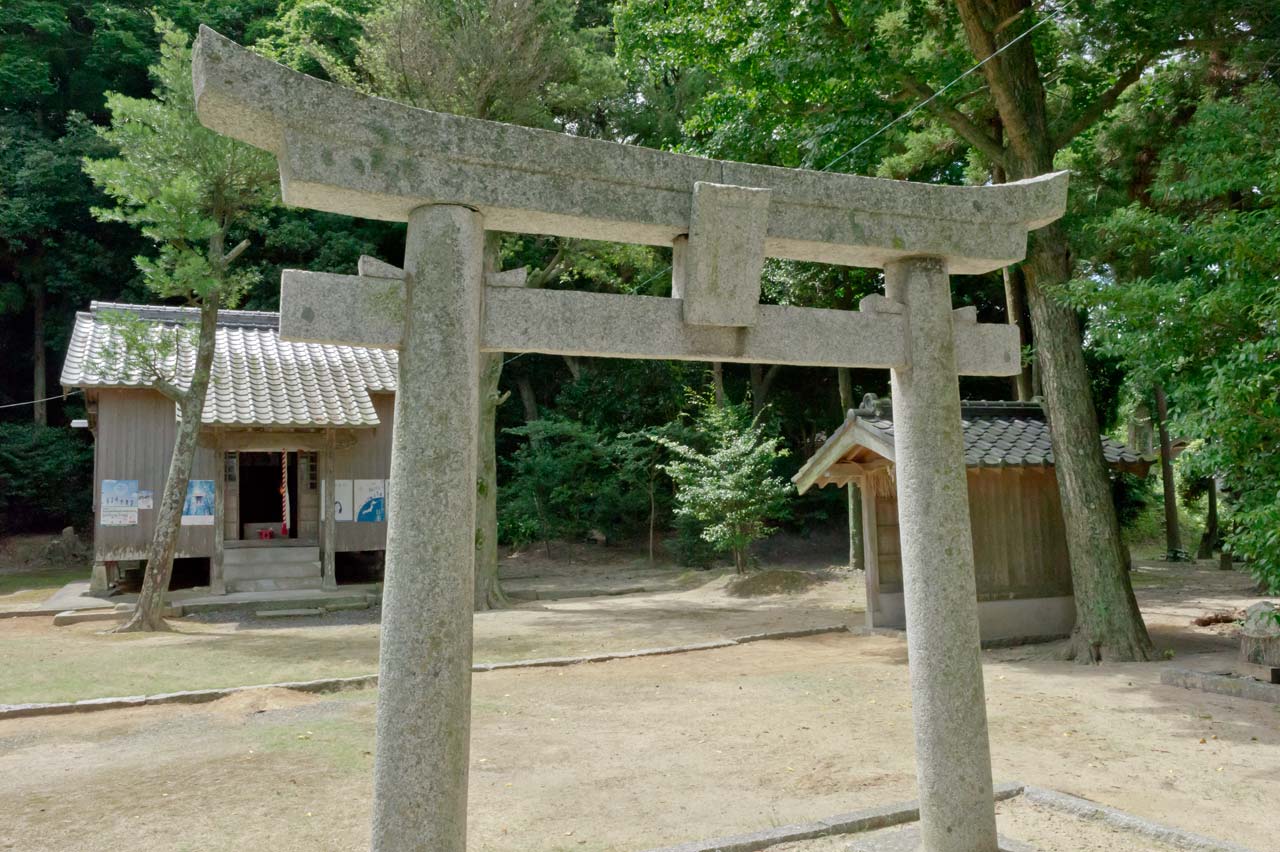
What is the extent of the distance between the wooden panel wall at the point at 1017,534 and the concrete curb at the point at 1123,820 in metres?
6.23

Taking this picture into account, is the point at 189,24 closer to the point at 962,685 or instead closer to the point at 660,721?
the point at 660,721

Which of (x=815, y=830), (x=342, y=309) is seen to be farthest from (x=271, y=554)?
(x=342, y=309)

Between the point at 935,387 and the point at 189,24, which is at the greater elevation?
the point at 189,24

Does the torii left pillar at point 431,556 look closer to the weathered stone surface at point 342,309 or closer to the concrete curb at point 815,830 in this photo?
the weathered stone surface at point 342,309

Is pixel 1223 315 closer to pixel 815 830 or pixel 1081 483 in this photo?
pixel 1081 483

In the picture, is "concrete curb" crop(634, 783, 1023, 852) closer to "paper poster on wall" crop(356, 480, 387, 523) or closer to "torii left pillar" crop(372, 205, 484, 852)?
"torii left pillar" crop(372, 205, 484, 852)

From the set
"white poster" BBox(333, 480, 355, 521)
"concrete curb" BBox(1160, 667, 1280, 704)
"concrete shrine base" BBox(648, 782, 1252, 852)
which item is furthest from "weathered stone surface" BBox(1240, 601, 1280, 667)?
"white poster" BBox(333, 480, 355, 521)

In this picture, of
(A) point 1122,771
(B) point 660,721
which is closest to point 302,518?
(B) point 660,721

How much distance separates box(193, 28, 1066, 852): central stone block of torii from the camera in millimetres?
3631

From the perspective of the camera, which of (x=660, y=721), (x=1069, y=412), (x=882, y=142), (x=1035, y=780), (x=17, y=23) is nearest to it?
(x=1035, y=780)

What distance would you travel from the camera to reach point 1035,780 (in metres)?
6.01

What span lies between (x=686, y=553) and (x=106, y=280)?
63.6 ft

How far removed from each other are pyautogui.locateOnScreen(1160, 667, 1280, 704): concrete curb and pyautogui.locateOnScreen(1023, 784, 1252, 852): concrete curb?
3.91 meters

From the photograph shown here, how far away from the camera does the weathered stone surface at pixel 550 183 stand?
3578 mm
